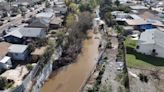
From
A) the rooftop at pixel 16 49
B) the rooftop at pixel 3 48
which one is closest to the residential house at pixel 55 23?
the rooftop at pixel 3 48

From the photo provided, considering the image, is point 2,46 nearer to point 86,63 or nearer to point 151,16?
point 86,63

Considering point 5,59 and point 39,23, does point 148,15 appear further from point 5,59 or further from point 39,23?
point 5,59

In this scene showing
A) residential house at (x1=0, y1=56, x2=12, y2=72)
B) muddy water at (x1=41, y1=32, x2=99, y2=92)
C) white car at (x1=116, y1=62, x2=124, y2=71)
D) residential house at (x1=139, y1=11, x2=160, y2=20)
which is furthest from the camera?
residential house at (x1=139, y1=11, x2=160, y2=20)

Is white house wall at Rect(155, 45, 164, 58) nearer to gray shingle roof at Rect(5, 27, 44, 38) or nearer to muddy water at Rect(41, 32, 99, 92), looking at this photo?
muddy water at Rect(41, 32, 99, 92)

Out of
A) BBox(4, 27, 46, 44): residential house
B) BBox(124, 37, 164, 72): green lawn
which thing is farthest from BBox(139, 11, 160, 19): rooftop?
BBox(4, 27, 46, 44): residential house

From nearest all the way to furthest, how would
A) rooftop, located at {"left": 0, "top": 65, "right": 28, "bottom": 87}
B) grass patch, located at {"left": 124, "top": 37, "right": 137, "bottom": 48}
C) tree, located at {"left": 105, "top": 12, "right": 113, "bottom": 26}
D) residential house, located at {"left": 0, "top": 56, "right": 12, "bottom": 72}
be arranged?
rooftop, located at {"left": 0, "top": 65, "right": 28, "bottom": 87} → residential house, located at {"left": 0, "top": 56, "right": 12, "bottom": 72} → grass patch, located at {"left": 124, "top": 37, "right": 137, "bottom": 48} → tree, located at {"left": 105, "top": 12, "right": 113, "bottom": 26}

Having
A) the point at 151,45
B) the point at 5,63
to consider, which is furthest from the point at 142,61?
the point at 5,63

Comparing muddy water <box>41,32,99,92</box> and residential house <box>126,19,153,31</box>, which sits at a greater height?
residential house <box>126,19,153,31</box>
